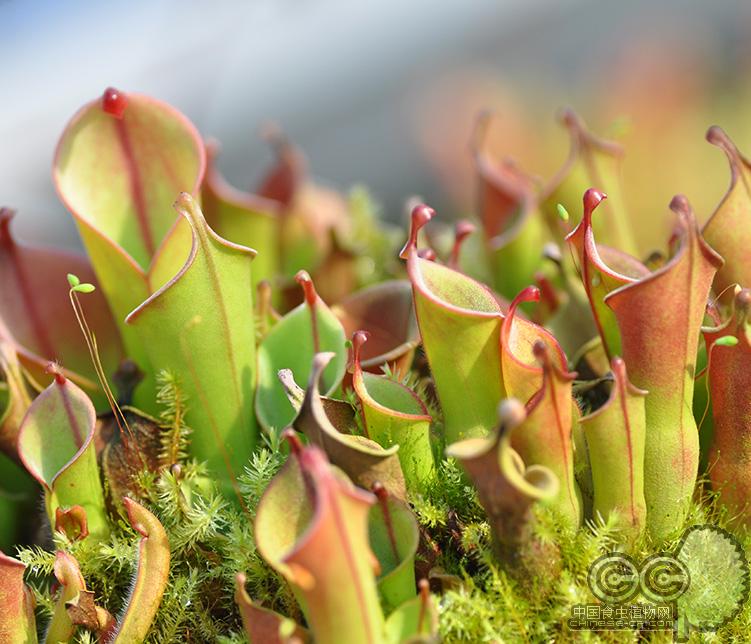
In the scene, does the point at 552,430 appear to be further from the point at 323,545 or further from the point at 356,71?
the point at 356,71

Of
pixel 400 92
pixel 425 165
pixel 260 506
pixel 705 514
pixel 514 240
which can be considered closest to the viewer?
pixel 260 506

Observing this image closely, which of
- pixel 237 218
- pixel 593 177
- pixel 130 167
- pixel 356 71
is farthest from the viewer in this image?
pixel 356 71

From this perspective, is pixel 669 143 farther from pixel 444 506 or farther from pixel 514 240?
pixel 444 506

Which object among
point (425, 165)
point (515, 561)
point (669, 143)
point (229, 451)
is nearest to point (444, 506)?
point (515, 561)

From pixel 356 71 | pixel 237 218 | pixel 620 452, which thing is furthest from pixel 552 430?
pixel 356 71

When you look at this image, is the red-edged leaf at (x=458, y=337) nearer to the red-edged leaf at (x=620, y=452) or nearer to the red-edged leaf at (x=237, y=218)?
the red-edged leaf at (x=620, y=452)

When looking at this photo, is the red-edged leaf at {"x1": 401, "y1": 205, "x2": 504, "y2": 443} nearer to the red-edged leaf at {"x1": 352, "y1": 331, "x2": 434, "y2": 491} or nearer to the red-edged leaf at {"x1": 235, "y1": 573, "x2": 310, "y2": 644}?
the red-edged leaf at {"x1": 352, "y1": 331, "x2": 434, "y2": 491}

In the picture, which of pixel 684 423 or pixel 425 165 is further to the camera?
pixel 425 165

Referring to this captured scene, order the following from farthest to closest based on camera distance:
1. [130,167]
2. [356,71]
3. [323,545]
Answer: [356,71], [130,167], [323,545]

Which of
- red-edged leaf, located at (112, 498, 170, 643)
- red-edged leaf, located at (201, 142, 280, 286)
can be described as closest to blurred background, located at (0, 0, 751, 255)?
red-edged leaf, located at (201, 142, 280, 286)
